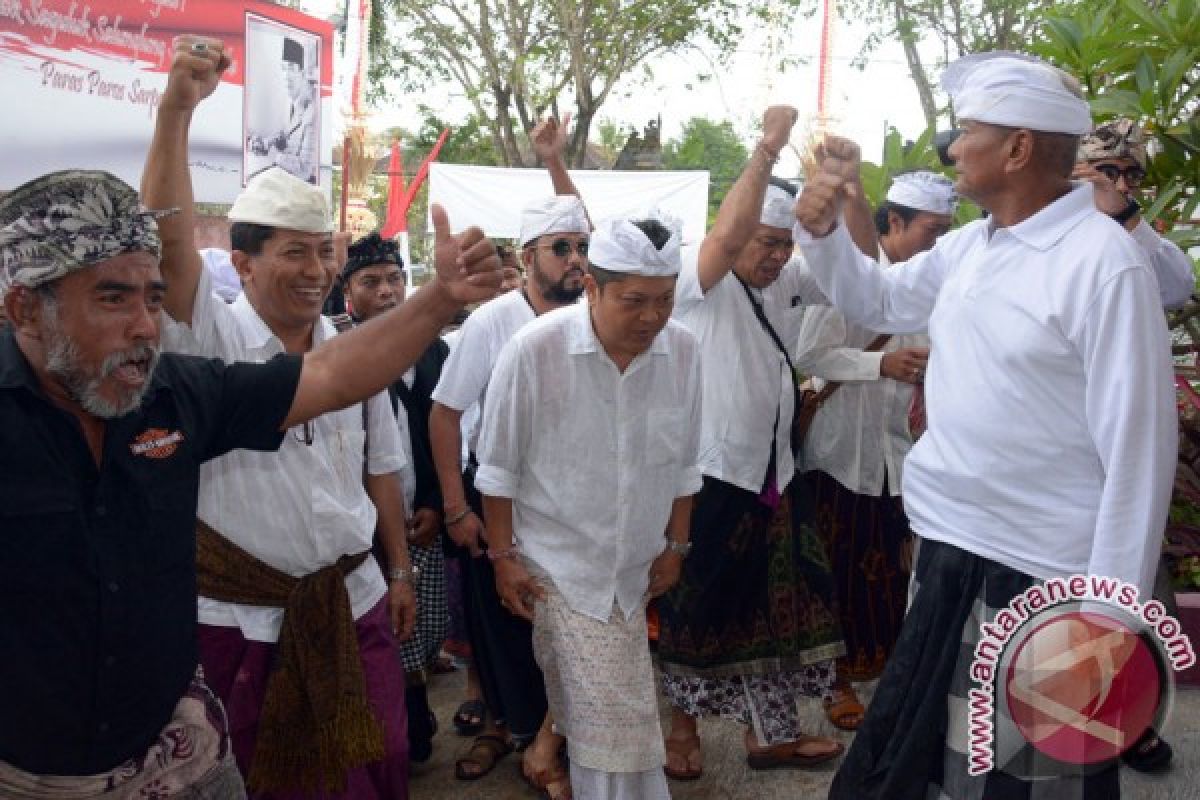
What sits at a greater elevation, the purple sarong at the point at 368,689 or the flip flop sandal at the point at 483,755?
the purple sarong at the point at 368,689

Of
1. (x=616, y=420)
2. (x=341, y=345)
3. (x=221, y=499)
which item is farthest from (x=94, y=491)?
(x=616, y=420)

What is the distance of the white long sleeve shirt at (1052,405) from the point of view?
98.0 inches

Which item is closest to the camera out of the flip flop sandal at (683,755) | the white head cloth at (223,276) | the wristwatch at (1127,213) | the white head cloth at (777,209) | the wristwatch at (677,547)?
the wristwatch at (1127,213)

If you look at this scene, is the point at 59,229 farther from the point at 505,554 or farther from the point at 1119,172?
the point at 1119,172

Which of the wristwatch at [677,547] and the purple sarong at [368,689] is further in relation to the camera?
the wristwatch at [677,547]

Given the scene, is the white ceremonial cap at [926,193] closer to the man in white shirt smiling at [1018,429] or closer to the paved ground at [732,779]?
the man in white shirt smiling at [1018,429]

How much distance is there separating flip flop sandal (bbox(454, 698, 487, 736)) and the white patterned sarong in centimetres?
138

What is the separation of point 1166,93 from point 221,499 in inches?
124

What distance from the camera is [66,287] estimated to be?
7.29 ft

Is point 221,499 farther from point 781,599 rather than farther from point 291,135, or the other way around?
point 291,135

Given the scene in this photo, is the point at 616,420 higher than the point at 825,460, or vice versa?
the point at 616,420

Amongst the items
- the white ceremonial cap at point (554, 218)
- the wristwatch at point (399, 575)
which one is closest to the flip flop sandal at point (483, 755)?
the wristwatch at point (399, 575)

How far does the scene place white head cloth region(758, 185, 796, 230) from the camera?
4156mm

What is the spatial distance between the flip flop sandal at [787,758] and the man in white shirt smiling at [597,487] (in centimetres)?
103
